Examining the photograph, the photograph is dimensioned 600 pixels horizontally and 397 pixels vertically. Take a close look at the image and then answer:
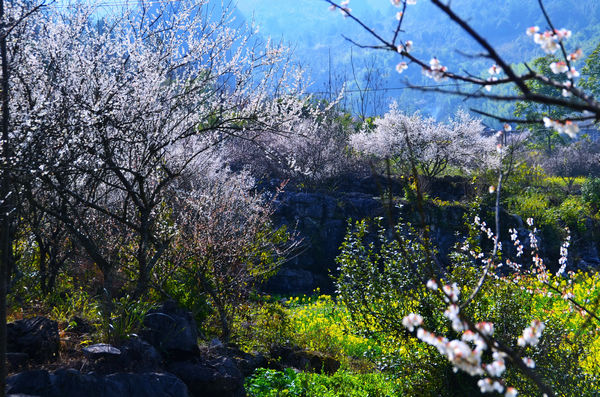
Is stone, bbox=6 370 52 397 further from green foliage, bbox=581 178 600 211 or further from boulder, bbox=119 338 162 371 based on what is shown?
green foliage, bbox=581 178 600 211

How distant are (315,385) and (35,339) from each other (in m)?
2.83

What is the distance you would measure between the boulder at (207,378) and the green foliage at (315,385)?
22.9 inches

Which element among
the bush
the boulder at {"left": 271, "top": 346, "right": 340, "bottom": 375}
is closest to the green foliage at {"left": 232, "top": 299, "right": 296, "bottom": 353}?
the boulder at {"left": 271, "top": 346, "right": 340, "bottom": 375}

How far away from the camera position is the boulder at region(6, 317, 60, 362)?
4.02 meters

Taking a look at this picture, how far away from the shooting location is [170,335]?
190 inches

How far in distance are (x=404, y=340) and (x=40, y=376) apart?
3.74 metres

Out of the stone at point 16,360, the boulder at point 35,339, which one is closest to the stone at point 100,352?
the boulder at point 35,339

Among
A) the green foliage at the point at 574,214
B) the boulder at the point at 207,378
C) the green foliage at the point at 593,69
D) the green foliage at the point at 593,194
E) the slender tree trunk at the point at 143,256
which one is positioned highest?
the green foliage at the point at 593,69

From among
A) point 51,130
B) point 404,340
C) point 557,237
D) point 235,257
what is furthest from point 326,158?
point 51,130

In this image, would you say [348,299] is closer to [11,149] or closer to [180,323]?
[180,323]

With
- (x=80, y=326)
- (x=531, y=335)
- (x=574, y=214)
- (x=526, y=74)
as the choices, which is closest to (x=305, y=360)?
(x=80, y=326)

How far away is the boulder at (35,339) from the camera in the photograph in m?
4.02

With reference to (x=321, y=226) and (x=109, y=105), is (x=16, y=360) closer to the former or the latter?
(x=109, y=105)

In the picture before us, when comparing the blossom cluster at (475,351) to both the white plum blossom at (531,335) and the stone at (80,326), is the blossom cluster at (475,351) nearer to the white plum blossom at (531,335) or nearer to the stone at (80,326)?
the white plum blossom at (531,335)
